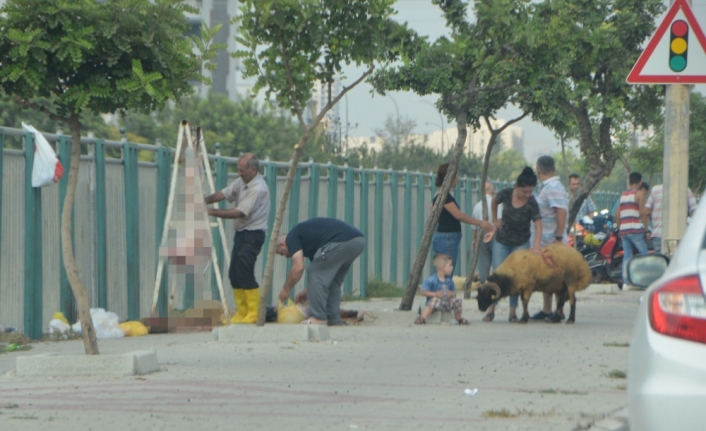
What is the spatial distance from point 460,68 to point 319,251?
394cm

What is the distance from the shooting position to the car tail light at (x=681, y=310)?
4.03 meters

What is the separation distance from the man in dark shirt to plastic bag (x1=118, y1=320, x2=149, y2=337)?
1528mm

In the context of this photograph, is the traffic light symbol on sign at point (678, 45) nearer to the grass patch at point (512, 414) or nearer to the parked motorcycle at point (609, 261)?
the grass patch at point (512, 414)

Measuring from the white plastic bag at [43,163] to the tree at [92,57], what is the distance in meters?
3.18

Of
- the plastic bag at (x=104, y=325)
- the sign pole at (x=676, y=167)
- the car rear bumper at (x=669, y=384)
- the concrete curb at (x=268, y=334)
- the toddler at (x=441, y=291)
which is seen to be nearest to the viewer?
the car rear bumper at (x=669, y=384)

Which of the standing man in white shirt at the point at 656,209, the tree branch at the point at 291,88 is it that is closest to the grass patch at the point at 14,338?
the tree branch at the point at 291,88

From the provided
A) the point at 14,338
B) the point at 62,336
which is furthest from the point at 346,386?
the point at 62,336

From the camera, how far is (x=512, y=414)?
705 centimetres

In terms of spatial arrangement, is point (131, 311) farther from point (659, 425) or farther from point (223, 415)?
point (659, 425)

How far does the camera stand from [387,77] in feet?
52.7

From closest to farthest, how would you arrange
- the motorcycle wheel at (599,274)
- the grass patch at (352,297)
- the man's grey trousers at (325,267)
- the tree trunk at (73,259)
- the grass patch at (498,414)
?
the grass patch at (498,414), the tree trunk at (73,259), the man's grey trousers at (325,267), the grass patch at (352,297), the motorcycle wheel at (599,274)

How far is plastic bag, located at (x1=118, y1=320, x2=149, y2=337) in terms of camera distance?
13.1 m

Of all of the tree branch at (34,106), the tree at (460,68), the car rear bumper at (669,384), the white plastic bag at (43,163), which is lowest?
the car rear bumper at (669,384)

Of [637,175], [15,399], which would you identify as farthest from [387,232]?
[15,399]
